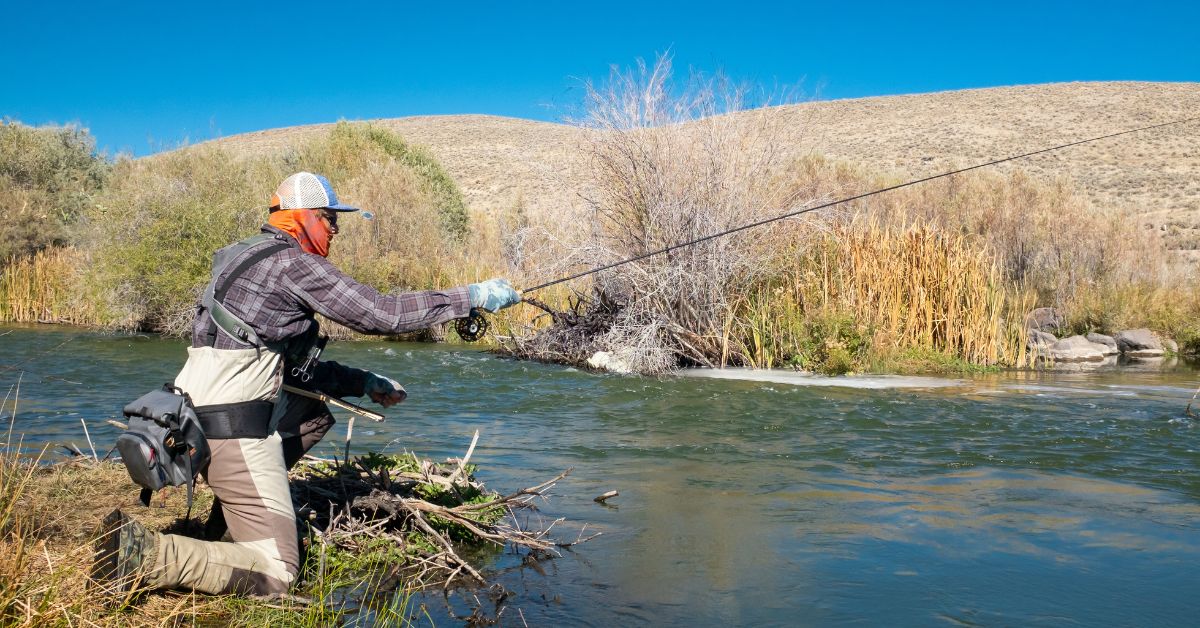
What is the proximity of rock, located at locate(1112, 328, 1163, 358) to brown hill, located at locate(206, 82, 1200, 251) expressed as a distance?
11.6 meters

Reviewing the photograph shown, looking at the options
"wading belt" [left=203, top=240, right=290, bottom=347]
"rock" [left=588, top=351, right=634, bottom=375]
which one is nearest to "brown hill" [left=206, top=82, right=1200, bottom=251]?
"rock" [left=588, top=351, right=634, bottom=375]

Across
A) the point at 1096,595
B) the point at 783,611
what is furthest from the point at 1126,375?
the point at 783,611

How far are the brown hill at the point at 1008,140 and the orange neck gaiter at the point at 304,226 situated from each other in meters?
25.1

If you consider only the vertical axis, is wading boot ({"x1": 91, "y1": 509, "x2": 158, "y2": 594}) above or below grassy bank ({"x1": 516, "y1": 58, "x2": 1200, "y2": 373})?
below

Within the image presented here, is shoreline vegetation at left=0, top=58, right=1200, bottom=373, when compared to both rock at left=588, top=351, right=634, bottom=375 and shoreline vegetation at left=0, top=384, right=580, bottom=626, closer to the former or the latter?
rock at left=588, top=351, right=634, bottom=375

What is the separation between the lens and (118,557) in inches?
146

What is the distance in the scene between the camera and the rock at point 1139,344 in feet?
58.3

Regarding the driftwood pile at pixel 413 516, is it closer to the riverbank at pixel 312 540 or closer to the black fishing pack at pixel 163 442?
the riverbank at pixel 312 540

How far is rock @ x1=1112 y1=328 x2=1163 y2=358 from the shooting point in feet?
58.3

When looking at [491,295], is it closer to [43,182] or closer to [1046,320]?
[1046,320]

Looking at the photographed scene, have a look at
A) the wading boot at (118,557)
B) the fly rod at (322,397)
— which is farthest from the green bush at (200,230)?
the wading boot at (118,557)

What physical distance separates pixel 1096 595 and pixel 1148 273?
63.5 ft

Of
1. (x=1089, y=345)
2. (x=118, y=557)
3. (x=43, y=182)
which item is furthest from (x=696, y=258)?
(x=43, y=182)

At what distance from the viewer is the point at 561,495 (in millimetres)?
6777
